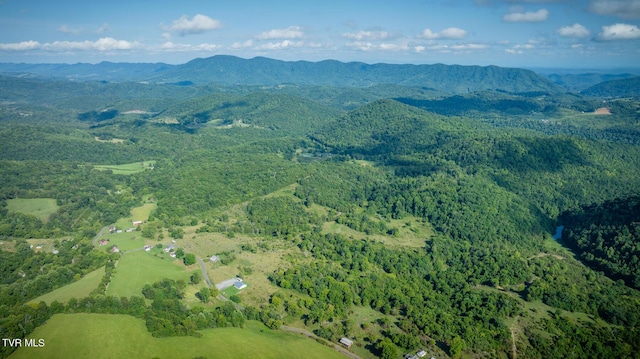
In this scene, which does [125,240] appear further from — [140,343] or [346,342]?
[346,342]

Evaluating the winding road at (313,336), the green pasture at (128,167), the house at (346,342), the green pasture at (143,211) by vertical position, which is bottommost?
the winding road at (313,336)

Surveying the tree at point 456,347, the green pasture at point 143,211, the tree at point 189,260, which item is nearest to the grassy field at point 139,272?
the tree at point 189,260

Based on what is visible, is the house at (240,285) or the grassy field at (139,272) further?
the house at (240,285)

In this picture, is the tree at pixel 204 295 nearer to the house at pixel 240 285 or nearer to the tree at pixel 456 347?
the house at pixel 240 285

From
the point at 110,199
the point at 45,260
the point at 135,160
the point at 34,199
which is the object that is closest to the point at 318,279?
the point at 45,260

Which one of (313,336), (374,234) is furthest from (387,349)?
(374,234)

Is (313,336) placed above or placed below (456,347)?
below

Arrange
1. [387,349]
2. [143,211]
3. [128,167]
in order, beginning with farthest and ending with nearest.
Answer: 1. [128,167]
2. [143,211]
3. [387,349]

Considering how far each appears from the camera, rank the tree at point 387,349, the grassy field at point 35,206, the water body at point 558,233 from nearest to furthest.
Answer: the tree at point 387,349 → the water body at point 558,233 → the grassy field at point 35,206
